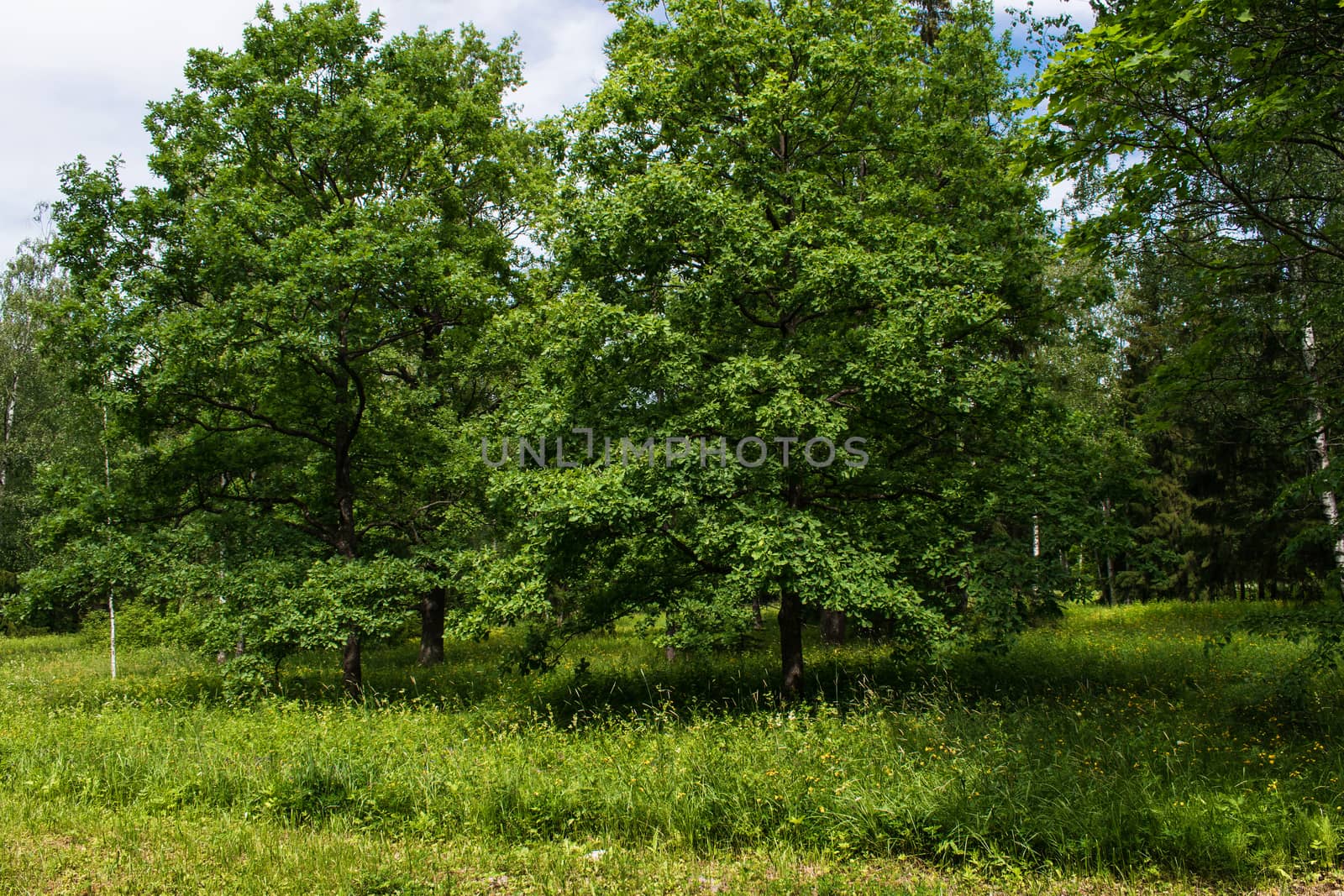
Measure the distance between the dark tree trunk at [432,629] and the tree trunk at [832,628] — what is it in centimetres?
825

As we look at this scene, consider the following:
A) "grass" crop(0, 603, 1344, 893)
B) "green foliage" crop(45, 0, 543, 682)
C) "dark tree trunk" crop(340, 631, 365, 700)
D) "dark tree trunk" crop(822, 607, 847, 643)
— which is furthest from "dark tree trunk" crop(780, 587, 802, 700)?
"dark tree trunk" crop(340, 631, 365, 700)

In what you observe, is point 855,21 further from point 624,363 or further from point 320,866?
point 320,866

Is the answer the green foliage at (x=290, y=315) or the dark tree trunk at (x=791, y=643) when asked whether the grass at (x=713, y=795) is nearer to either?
the dark tree trunk at (x=791, y=643)

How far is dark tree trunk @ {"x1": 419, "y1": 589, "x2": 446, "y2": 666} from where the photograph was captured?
16141 millimetres

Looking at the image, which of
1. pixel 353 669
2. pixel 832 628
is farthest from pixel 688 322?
pixel 832 628

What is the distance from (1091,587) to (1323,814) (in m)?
3.74

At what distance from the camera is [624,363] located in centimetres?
903

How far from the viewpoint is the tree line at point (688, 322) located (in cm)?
788

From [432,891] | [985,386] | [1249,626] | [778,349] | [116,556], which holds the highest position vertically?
[778,349]

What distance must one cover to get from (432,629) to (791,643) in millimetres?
9534

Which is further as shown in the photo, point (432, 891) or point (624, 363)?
point (624, 363)

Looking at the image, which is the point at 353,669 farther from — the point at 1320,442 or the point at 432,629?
the point at 1320,442

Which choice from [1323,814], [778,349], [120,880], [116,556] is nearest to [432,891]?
[120,880]

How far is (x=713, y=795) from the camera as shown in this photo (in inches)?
226
